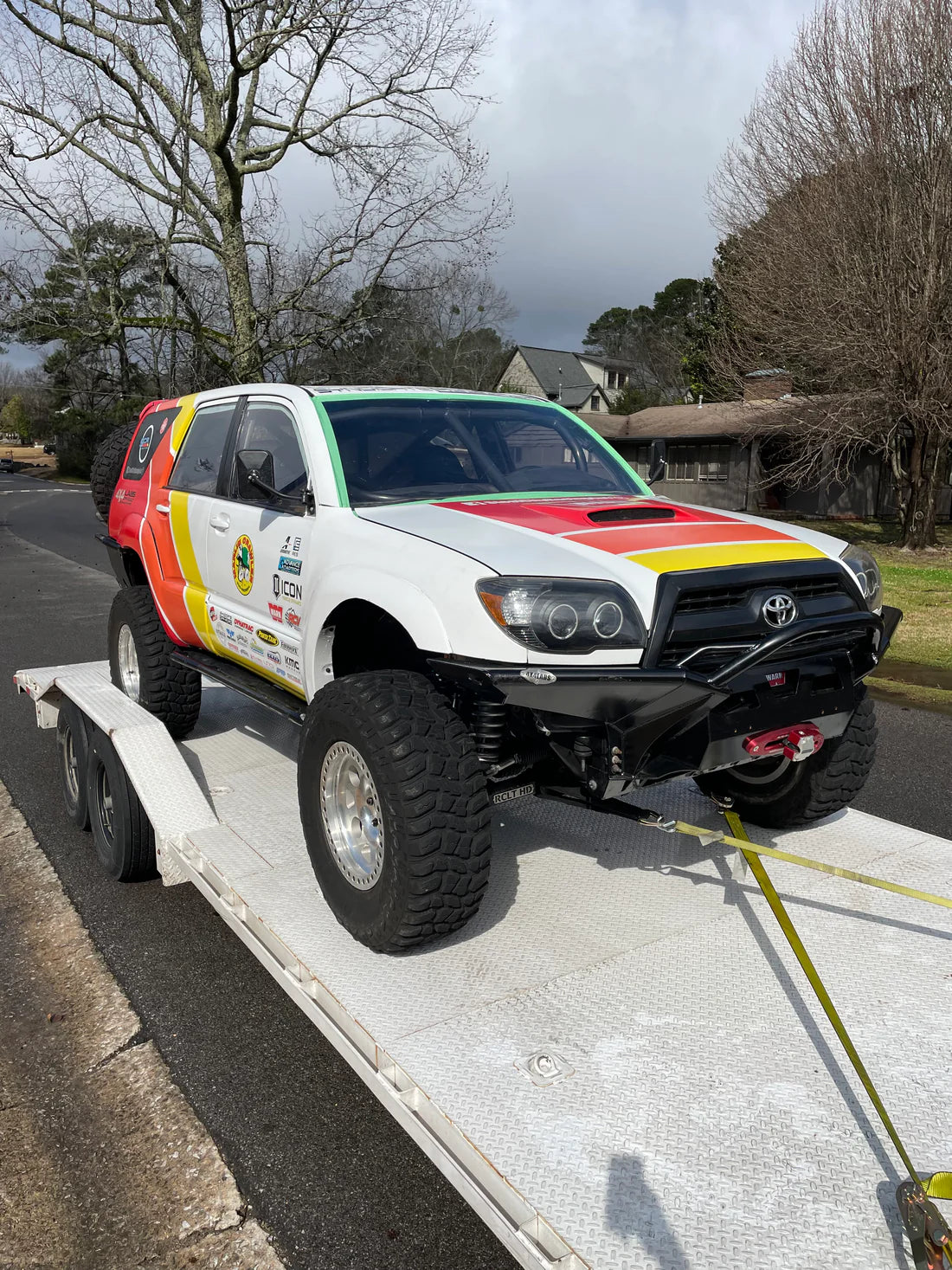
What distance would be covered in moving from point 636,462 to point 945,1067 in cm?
3169

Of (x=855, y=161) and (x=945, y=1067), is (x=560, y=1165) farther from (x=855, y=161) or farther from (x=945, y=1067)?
(x=855, y=161)

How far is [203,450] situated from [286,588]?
138 cm

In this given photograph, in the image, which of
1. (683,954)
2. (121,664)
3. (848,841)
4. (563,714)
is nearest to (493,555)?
(563,714)

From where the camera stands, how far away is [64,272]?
16688mm

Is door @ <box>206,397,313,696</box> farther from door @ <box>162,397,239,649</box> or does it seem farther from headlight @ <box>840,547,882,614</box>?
headlight @ <box>840,547,882,614</box>

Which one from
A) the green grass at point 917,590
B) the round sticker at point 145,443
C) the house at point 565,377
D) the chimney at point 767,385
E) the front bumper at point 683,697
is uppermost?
the house at point 565,377

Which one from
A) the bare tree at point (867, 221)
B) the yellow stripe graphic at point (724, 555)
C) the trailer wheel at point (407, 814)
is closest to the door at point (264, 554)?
the trailer wheel at point (407, 814)

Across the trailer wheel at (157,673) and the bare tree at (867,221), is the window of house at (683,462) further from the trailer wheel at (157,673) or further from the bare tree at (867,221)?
the trailer wheel at (157,673)

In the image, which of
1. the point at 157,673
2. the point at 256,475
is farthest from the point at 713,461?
the point at 256,475

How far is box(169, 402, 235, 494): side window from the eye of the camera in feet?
15.3

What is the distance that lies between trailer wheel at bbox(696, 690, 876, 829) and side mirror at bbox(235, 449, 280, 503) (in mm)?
2191

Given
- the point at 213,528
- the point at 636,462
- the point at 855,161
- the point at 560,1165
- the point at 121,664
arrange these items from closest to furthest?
the point at 560,1165, the point at 213,528, the point at 121,664, the point at 855,161, the point at 636,462

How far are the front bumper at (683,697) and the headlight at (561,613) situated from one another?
0.08 m

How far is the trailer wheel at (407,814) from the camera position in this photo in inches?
109
